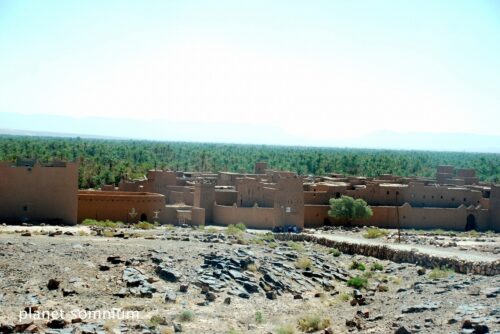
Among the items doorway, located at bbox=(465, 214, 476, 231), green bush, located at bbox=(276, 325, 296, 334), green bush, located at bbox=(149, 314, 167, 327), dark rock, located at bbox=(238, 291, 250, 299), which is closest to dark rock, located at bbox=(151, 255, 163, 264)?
dark rock, located at bbox=(238, 291, 250, 299)

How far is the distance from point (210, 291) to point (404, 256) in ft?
A: 42.4

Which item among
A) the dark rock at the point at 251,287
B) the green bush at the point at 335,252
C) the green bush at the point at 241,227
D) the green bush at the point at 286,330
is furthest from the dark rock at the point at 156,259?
the green bush at the point at 241,227

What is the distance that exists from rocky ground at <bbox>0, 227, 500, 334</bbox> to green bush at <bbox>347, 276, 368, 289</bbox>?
227 mm

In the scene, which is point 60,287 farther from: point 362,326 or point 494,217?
point 494,217

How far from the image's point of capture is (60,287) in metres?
24.1

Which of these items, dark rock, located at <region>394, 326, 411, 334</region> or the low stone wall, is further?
the low stone wall

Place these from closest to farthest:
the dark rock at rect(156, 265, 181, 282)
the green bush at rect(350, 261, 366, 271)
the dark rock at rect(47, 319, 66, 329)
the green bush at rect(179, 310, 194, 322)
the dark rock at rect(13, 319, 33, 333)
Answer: the dark rock at rect(13, 319, 33, 333) → the dark rock at rect(47, 319, 66, 329) → the green bush at rect(179, 310, 194, 322) → the dark rock at rect(156, 265, 181, 282) → the green bush at rect(350, 261, 366, 271)

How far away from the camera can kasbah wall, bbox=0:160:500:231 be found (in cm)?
4000

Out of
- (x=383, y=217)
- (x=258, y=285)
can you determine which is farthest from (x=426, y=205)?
(x=258, y=285)

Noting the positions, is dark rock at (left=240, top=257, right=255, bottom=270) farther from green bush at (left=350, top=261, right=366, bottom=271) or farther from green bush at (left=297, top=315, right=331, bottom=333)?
green bush at (left=297, top=315, right=331, bottom=333)

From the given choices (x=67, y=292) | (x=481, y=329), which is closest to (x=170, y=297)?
(x=67, y=292)

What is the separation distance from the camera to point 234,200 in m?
51.4

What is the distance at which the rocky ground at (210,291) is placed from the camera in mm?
21203

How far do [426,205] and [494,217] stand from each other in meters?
4.70
